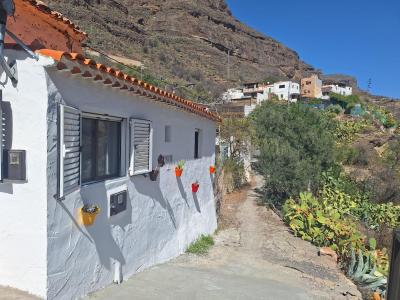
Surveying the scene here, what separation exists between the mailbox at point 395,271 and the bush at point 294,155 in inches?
500

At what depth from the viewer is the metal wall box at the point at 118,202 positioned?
509 cm

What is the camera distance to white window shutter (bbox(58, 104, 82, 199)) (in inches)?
148

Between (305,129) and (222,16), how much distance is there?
8578cm

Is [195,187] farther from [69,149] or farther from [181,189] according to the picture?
[69,149]

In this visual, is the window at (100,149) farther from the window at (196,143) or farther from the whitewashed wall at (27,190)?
the window at (196,143)

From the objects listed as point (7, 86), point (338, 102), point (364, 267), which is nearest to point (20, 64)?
point (7, 86)

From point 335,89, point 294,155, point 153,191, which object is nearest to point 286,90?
point 335,89

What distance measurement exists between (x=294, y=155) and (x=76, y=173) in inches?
500

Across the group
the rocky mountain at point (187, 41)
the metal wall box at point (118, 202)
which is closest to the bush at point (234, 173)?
the metal wall box at point (118, 202)

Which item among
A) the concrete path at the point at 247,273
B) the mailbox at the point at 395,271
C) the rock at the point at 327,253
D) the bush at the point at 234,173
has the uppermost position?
the mailbox at the point at 395,271

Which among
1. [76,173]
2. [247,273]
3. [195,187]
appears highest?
[76,173]

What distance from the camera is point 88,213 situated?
4.31 meters

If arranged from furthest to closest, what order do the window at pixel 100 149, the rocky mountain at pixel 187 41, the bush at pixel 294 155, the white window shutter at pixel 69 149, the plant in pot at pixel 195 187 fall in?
the rocky mountain at pixel 187 41
the bush at pixel 294 155
the plant in pot at pixel 195 187
the window at pixel 100 149
the white window shutter at pixel 69 149

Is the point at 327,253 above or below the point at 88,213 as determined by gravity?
below
